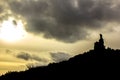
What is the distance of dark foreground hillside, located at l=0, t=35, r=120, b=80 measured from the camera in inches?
2805

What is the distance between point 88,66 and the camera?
7419 cm

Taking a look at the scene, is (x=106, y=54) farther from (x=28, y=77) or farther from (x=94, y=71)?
(x=28, y=77)

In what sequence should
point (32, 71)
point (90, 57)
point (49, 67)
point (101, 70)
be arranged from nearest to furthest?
1. point (101, 70)
2. point (90, 57)
3. point (49, 67)
4. point (32, 71)

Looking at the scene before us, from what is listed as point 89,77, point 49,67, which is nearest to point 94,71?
point 89,77

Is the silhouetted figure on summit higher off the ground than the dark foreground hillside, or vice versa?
the silhouetted figure on summit

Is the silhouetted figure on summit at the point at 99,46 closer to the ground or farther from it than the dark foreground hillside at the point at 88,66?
farther from it

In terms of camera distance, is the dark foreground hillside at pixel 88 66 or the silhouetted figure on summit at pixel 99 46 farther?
the silhouetted figure on summit at pixel 99 46

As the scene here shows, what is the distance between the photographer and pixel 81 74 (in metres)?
74.2

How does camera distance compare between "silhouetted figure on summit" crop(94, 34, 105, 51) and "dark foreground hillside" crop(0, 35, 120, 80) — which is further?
"silhouetted figure on summit" crop(94, 34, 105, 51)

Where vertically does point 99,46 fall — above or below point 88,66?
above

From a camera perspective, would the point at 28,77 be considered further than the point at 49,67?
Yes

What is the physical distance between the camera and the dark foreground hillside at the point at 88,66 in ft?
234

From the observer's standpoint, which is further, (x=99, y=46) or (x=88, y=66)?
(x=99, y=46)

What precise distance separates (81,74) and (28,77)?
20.6 m
